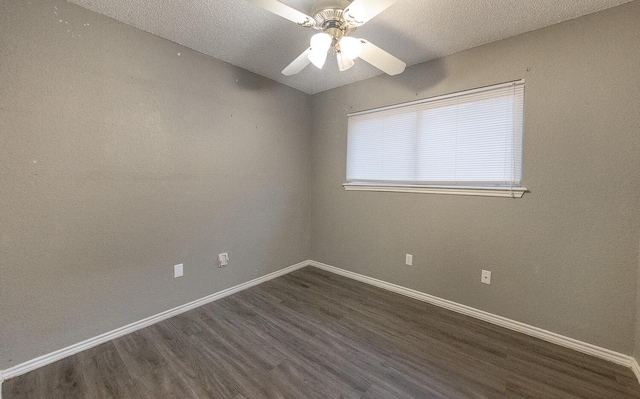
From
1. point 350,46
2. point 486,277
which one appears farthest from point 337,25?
point 486,277

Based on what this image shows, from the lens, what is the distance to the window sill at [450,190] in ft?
6.63

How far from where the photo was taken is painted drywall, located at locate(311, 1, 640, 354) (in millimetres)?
1651

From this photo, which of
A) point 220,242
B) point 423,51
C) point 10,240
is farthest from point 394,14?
point 10,240

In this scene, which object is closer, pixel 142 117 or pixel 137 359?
pixel 137 359

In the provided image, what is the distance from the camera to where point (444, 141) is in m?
2.38

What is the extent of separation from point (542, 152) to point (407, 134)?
1.10 metres

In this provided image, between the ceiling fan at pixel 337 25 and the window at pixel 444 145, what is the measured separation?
898mm

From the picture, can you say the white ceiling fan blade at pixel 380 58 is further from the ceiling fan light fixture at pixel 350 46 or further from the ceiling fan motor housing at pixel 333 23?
the ceiling fan motor housing at pixel 333 23

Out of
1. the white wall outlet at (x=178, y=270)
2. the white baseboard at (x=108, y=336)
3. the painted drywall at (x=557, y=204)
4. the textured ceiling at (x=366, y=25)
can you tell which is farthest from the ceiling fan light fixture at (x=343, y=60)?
the white baseboard at (x=108, y=336)

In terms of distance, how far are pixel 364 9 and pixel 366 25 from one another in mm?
735

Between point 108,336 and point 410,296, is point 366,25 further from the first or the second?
point 108,336

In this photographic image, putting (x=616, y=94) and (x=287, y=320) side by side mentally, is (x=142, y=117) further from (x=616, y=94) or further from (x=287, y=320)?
(x=616, y=94)

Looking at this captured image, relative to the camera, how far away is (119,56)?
73.4 inches

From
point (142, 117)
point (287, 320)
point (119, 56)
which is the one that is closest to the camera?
point (119, 56)
